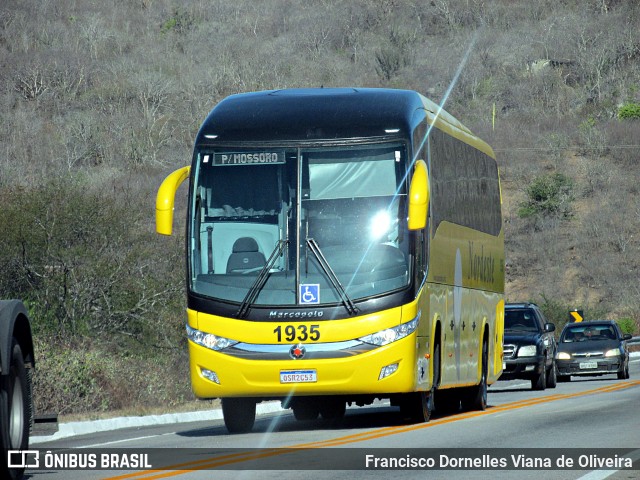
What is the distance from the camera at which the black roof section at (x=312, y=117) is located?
1617 centimetres

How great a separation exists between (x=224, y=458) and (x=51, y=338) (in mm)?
16629

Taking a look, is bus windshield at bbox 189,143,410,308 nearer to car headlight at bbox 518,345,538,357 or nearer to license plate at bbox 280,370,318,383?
license plate at bbox 280,370,318,383

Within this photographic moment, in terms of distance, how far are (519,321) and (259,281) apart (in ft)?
52.1

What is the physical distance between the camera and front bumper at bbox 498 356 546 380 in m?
28.2

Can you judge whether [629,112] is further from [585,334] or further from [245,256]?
[245,256]

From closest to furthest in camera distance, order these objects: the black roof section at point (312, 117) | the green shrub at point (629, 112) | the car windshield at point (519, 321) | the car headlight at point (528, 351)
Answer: the black roof section at point (312, 117)
the car headlight at point (528, 351)
the car windshield at point (519, 321)
the green shrub at point (629, 112)

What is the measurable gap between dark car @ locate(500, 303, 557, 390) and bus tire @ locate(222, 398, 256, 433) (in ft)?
37.9

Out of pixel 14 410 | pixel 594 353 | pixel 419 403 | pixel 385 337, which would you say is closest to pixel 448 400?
pixel 419 403

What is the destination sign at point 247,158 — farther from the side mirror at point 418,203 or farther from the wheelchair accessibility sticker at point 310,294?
the side mirror at point 418,203

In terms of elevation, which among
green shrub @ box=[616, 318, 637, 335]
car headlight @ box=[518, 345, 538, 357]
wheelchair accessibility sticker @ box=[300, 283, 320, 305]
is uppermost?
wheelchair accessibility sticker @ box=[300, 283, 320, 305]

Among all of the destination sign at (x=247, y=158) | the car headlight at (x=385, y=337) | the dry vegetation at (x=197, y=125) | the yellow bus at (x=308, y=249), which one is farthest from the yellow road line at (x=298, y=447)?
the dry vegetation at (x=197, y=125)

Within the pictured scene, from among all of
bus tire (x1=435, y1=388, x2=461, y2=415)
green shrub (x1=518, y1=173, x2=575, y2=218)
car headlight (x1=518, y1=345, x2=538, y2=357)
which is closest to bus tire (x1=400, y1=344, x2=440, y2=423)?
bus tire (x1=435, y1=388, x2=461, y2=415)

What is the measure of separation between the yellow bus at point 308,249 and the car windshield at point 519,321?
13.7 m

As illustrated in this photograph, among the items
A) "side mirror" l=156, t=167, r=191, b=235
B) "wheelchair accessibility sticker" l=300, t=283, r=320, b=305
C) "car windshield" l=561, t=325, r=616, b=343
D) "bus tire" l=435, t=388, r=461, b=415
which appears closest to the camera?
"wheelchair accessibility sticker" l=300, t=283, r=320, b=305
